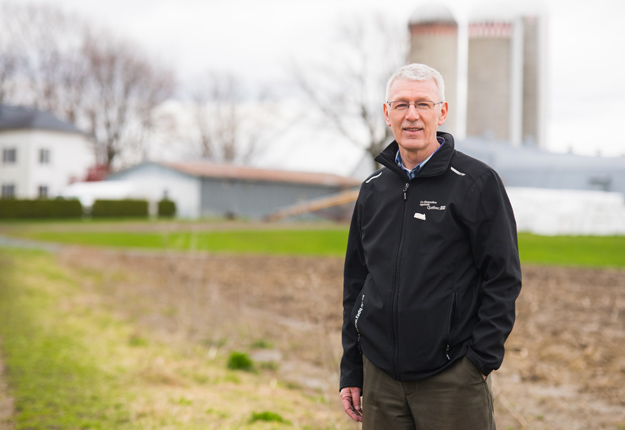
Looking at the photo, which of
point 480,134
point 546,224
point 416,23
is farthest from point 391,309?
point 480,134

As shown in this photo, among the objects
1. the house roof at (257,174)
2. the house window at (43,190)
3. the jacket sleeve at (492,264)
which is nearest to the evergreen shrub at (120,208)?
the house roof at (257,174)

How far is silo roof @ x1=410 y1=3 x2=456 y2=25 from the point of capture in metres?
31.8

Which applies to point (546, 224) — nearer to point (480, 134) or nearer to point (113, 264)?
point (480, 134)

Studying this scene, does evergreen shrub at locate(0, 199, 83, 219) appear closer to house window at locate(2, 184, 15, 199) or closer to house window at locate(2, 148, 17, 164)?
house window at locate(2, 184, 15, 199)

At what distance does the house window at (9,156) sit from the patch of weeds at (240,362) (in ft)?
136

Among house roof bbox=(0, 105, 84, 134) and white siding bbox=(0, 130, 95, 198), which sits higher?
house roof bbox=(0, 105, 84, 134)

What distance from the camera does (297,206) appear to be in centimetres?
3956

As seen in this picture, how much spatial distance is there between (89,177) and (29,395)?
39846 mm

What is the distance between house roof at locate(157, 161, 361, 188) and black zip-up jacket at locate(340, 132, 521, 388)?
116 ft

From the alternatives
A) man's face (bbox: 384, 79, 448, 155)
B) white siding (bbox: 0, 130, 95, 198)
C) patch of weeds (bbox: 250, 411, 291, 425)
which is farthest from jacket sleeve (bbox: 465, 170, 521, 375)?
white siding (bbox: 0, 130, 95, 198)

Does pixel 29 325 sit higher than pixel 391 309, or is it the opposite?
pixel 391 309

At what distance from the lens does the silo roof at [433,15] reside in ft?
104

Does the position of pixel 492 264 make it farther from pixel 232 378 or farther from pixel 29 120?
pixel 29 120

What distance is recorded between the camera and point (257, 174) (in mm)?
40094
